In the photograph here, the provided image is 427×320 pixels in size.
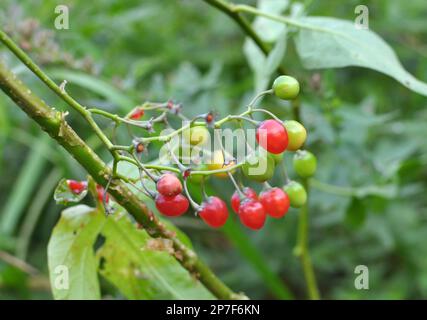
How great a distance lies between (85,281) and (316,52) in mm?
430

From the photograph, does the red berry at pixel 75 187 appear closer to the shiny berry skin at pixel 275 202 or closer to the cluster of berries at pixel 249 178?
the cluster of berries at pixel 249 178

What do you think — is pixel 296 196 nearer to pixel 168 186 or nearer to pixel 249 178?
pixel 249 178

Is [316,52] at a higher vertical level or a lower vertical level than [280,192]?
higher


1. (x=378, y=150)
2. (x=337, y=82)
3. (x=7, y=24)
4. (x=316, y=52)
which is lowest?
(x=316, y=52)

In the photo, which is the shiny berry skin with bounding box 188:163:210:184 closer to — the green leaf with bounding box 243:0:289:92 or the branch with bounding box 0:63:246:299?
the branch with bounding box 0:63:246:299

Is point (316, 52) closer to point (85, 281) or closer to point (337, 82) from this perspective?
point (85, 281)

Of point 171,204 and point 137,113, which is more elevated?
point 137,113

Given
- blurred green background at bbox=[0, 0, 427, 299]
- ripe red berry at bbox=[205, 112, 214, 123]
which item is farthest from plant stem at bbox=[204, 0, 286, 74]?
ripe red berry at bbox=[205, 112, 214, 123]

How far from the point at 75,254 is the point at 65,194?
0.10 m

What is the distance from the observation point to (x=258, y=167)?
2.07 feet

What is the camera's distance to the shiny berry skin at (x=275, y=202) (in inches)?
27.0

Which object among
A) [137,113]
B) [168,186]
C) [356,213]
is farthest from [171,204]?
[356,213]
